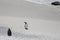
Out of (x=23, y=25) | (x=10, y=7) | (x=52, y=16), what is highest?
(x=10, y=7)

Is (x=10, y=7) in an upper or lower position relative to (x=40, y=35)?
upper

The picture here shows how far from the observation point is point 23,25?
1235 mm

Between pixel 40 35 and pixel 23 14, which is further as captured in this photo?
pixel 23 14

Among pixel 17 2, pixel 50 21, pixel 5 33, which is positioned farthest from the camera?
pixel 17 2

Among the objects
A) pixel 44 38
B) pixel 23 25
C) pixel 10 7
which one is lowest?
pixel 44 38

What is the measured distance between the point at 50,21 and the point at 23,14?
1.14ft

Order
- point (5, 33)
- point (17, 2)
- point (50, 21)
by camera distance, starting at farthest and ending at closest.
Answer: point (17, 2)
point (50, 21)
point (5, 33)

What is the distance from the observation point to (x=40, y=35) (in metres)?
1.20

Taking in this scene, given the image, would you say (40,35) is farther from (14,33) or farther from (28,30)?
(14,33)

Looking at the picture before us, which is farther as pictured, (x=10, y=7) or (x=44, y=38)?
(x=10, y=7)

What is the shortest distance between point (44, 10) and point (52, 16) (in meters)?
0.13

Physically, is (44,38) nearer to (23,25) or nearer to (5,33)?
(23,25)

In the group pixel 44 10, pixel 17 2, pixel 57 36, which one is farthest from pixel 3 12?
pixel 57 36

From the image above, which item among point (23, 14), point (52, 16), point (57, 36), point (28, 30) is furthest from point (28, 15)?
point (57, 36)
